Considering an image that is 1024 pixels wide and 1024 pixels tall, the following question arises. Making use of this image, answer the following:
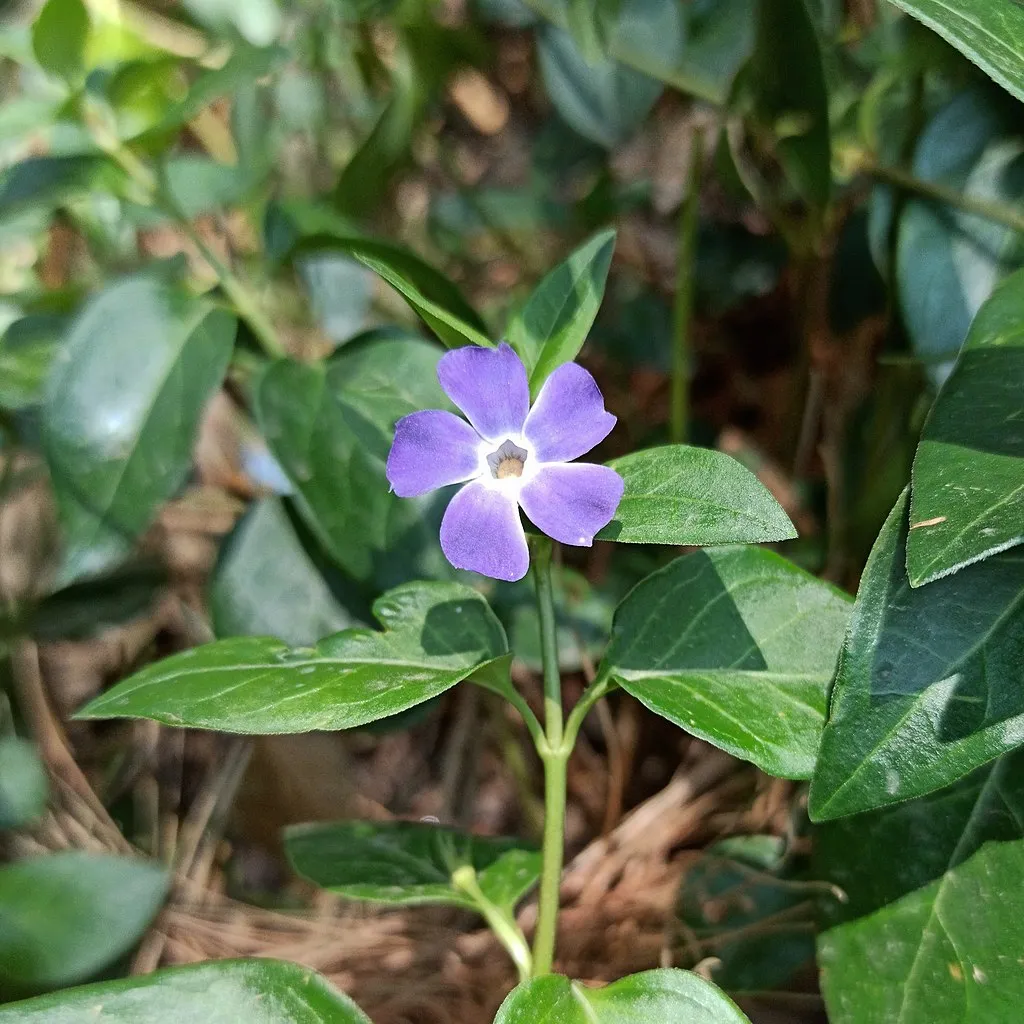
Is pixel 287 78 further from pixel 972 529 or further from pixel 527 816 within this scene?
pixel 972 529

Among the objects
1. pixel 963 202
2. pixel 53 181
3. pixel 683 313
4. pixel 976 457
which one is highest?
pixel 963 202

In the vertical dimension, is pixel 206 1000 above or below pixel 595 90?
below

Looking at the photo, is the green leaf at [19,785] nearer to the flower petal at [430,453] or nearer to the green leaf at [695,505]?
the flower petal at [430,453]

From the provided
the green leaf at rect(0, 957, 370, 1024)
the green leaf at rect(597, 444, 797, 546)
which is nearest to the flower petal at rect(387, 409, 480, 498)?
the green leaf at rect(597, 444, 797, 546)

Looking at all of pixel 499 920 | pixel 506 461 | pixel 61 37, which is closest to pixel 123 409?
pixel 61 37

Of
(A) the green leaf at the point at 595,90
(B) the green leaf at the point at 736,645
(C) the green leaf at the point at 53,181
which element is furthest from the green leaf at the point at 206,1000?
(A) the green leaf at the point at 595,90

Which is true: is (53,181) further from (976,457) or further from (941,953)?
(941,953)

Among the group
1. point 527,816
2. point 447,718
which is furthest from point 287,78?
point 527,816
